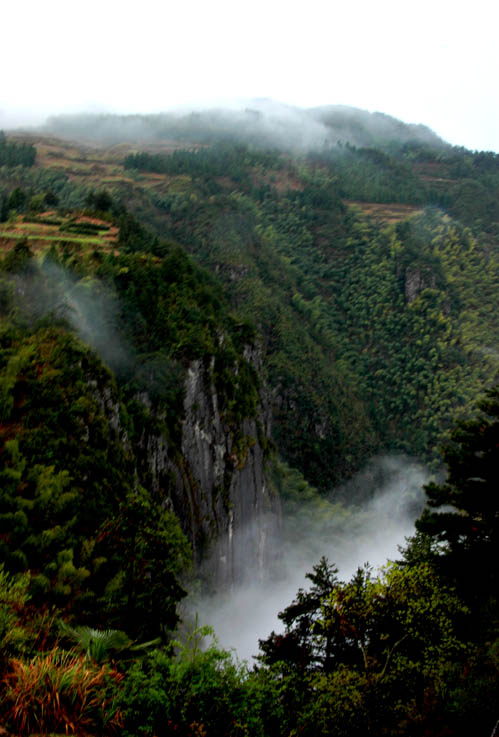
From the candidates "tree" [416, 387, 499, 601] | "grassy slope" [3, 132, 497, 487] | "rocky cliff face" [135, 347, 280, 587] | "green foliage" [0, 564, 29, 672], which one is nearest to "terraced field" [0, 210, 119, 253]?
"rocky cliff face" [135, 347, 280, 587]

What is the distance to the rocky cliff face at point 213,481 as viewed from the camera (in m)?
30.1

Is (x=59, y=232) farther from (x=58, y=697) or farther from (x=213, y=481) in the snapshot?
(x=58, y=697)

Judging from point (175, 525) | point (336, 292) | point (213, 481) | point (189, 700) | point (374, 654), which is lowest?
point (336, 292)

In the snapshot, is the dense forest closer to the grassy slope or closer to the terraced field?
the terraced field

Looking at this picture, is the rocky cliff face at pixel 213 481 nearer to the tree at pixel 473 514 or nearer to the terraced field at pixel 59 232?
the terraced field at pixel 59 232

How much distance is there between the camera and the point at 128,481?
71.9 ft

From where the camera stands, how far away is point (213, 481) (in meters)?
37.2

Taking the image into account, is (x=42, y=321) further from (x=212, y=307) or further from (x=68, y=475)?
(x=212, y=307)

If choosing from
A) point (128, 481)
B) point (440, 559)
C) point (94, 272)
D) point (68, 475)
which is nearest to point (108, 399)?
point (128, 481)

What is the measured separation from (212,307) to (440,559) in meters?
29.9

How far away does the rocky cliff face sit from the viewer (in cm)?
3009

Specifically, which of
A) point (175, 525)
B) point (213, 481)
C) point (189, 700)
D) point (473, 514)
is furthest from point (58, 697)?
point (213, 481)

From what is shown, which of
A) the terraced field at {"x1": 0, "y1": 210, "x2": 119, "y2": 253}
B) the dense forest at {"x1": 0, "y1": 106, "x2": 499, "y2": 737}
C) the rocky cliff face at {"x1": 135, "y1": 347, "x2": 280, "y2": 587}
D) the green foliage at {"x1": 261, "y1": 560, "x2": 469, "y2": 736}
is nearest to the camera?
the dense forest at {"x1": 0, "y1": 106, "x2": 499, "y2": 737}

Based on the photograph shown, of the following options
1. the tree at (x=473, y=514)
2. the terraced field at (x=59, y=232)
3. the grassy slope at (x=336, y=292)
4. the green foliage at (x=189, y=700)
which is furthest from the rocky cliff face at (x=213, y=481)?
the grassy slope at (x=336, y=292)
